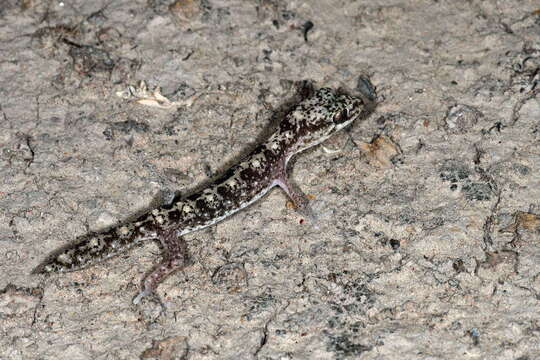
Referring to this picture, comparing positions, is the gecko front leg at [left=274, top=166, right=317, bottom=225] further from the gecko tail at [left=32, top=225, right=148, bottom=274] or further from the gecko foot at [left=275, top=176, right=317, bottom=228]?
the gecko tail at [left=32, top=225, right=148, bottom=274]

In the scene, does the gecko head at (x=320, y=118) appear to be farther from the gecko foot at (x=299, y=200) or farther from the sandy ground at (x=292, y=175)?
the gecko foot at (x=299, y=200)

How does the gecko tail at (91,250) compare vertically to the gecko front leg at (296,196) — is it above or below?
below

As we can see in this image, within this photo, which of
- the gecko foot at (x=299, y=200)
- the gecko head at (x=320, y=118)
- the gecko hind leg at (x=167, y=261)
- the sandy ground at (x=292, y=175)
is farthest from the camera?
the gecko head at (x=320, y=118)

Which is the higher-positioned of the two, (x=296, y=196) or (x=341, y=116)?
(x=341, y=116)

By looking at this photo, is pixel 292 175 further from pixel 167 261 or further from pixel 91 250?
pixel 91 250

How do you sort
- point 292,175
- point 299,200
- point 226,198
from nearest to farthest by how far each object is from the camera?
point 226,198 < point 299,200 < point 292,175

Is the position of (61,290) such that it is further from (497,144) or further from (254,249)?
(497,144)

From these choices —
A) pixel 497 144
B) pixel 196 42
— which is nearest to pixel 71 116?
pixel 196 42

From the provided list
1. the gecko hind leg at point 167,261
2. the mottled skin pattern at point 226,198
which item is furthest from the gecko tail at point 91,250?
the gecko hind leg at point 167,261

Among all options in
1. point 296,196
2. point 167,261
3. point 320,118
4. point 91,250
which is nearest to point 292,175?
point 296,196
